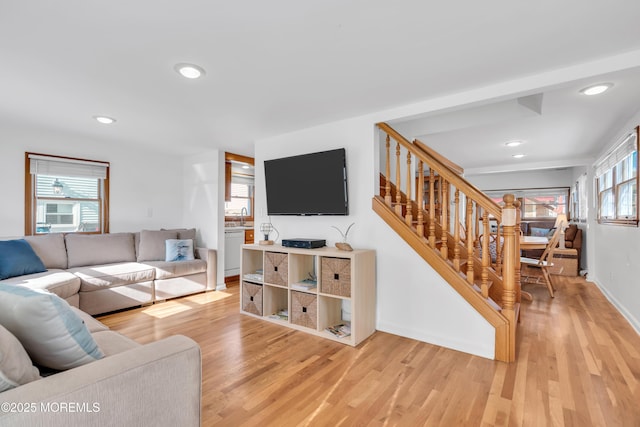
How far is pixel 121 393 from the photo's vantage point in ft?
3.29

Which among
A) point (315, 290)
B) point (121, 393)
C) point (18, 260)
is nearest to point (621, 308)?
point (315, 290)

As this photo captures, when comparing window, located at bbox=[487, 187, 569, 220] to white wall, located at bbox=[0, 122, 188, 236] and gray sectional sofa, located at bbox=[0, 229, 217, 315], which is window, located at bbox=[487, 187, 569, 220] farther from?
white wall, located at bbox=[0, 122, 188, 236]

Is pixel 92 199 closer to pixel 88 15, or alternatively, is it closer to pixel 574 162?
pixel 88 15

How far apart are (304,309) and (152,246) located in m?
2.51

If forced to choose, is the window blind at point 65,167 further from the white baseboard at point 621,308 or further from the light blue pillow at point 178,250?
the white baseboard at point 621,308

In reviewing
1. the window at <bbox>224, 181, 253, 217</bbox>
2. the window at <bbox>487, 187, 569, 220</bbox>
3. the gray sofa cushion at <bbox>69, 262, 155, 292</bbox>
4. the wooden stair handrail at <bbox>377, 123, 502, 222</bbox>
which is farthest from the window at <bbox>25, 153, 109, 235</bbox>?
the window at <bbox>487, 187, 569, 220</bbox>

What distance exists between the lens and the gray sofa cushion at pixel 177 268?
12.7ft

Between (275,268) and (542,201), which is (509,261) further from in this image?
(542,201)

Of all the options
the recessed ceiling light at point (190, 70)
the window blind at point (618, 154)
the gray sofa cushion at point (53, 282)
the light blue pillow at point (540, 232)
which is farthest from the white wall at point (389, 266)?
the light blue pillow at point (540, 232)

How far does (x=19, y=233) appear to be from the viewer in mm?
3594

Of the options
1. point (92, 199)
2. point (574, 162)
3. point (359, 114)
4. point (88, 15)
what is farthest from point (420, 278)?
point (574, 162)

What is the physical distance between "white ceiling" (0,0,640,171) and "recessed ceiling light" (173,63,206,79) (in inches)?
2.3

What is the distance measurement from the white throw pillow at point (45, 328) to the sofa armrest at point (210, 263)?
332cm

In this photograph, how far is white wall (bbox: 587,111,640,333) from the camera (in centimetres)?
302
